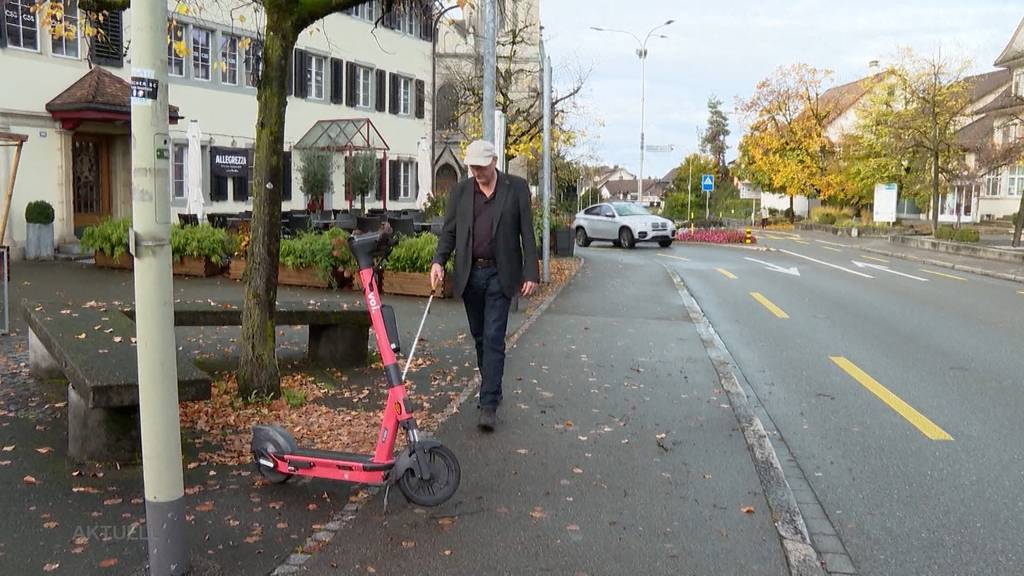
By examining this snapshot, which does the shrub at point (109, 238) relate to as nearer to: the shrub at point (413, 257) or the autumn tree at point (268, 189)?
the shrub at point (413, 257)

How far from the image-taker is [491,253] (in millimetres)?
6441

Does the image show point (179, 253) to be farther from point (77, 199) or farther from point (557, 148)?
point (557, 148)

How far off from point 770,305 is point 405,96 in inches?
994

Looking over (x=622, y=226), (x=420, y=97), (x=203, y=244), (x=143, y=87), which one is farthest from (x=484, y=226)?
(x=420, y=97)

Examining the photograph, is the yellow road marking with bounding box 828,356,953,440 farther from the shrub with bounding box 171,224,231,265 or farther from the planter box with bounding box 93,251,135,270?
the planter box with bounding box 93,251,135,270

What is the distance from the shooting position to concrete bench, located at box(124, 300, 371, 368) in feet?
24.8

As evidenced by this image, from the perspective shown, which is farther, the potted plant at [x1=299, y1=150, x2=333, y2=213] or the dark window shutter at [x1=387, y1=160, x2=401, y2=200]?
the dark window shutter at [x1=387, y1=160, x2=401, y2=200]

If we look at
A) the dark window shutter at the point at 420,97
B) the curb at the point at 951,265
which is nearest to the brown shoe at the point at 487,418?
the curb at the point at 951,265

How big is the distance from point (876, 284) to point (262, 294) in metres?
15.3

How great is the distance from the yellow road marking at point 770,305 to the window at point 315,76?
1919cm

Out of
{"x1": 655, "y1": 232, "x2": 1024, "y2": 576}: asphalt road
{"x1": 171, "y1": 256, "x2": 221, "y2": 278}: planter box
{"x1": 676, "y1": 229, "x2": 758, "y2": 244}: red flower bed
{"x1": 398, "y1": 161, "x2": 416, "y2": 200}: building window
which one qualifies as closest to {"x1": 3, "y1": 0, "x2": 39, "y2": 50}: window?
{"x1": 171, "y1": 256, "x2": 221, "y2": 278}: planter box

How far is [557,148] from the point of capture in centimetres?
3006

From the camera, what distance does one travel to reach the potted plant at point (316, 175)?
89.6 feet

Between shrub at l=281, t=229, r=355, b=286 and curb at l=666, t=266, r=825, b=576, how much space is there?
6.79 m
